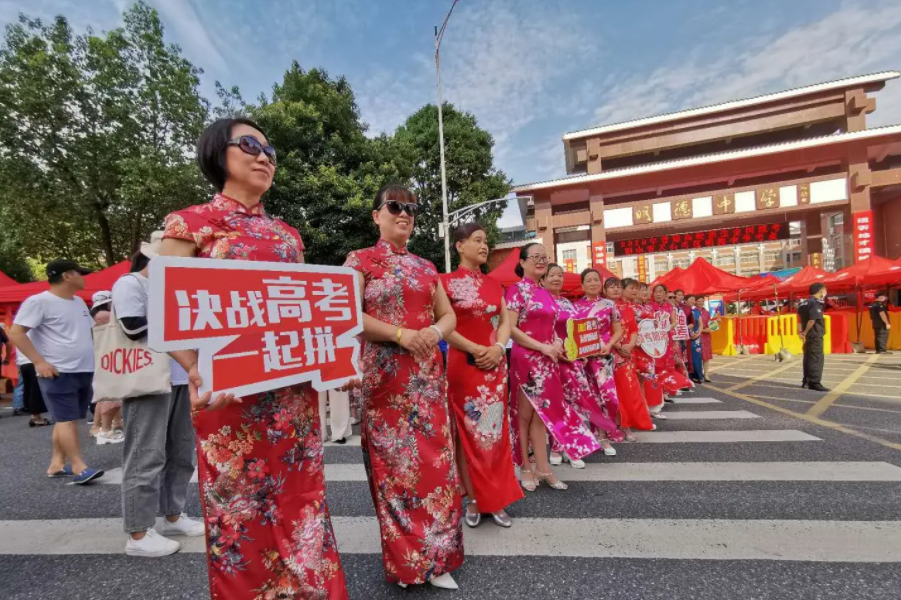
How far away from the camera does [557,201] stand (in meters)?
21.6

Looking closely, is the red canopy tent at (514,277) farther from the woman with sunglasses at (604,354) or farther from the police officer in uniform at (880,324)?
A: the police officer in uniform at (880,324)

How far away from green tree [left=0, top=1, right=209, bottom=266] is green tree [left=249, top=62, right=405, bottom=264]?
2.45m

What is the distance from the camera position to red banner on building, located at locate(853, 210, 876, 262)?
16922mm

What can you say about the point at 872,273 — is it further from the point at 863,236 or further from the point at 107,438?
the point at 107,438

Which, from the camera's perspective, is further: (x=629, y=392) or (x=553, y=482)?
(x=629, y=392)

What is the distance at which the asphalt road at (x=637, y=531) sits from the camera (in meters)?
2.06

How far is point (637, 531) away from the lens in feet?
8.39

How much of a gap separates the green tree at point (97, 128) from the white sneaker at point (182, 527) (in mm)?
12210

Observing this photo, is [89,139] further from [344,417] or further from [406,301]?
[406,301]

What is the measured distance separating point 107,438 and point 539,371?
5426 millimetres

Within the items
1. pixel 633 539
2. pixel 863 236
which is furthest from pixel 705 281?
pixel 633 539

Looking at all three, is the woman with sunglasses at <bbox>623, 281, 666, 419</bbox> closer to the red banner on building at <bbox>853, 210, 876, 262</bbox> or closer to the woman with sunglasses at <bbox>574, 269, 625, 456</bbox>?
the woman with sunglasses at <bbox>574, 269, 625, 456</bbox>

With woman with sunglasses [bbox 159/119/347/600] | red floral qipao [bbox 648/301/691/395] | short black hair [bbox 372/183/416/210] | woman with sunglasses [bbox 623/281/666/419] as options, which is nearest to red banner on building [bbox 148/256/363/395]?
woman with sunglasses [bbox 159/119/347/600]

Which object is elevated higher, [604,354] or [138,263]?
[138,263]
